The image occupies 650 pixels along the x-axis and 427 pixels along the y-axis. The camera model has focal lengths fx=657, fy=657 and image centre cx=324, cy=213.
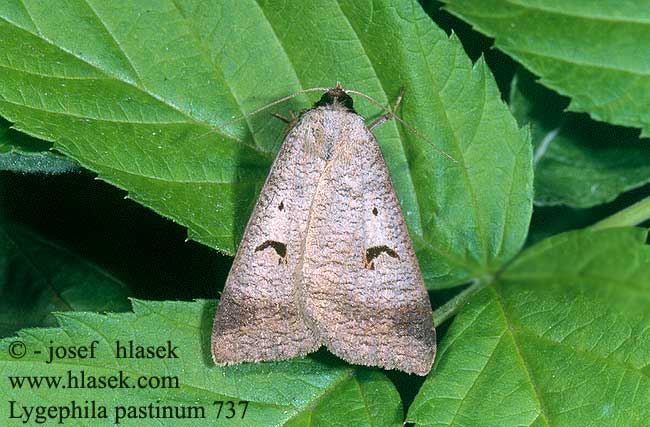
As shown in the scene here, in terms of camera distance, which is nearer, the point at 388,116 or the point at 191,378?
the point at 191,378

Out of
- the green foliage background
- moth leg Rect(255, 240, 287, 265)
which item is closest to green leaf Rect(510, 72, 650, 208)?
the green foliage background

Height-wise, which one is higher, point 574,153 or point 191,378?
point 574,153

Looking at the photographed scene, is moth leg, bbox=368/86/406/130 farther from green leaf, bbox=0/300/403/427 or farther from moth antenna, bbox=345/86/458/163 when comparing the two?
green leaf, bbox=0/300/403/427

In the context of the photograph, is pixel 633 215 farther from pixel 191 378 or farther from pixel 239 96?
pixel 191 378

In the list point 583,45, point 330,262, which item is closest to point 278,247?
point 330,262

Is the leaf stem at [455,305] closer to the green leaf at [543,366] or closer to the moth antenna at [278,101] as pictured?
the green leaf at [543,366]

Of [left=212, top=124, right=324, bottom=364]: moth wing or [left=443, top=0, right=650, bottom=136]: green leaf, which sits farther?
[left=443, top=0, right=650, bottom=136]: green leaf

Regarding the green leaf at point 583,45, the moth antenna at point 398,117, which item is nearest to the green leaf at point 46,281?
the moth antenna at point 398,117
